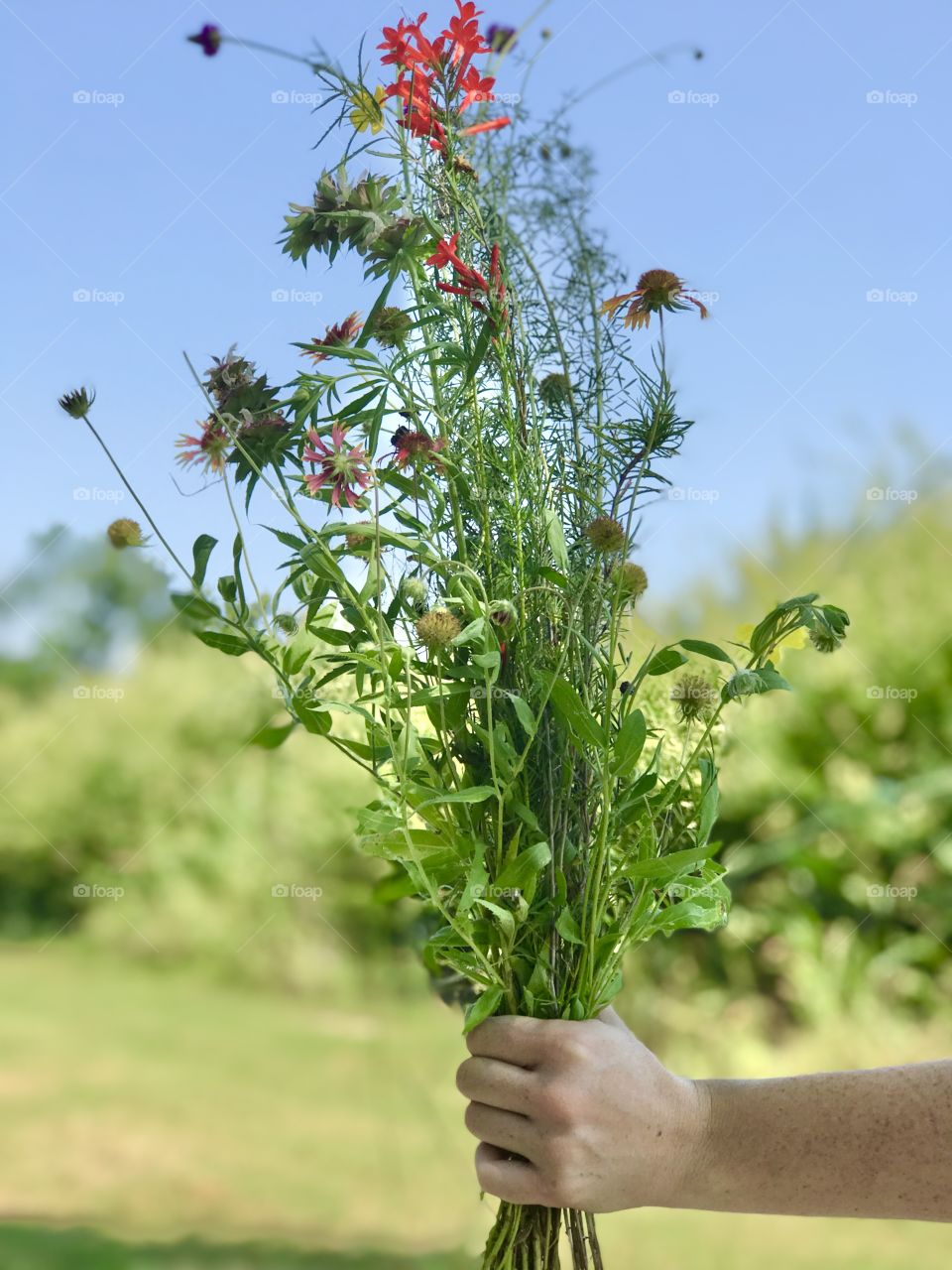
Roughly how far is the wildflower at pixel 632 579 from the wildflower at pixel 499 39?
0.89ft

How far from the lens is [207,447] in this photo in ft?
1.84

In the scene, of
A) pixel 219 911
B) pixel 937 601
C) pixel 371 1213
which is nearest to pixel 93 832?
pixel 219 911

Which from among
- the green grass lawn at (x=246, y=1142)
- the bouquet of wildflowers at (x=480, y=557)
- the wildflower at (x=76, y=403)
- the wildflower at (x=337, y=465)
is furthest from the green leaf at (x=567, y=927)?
the green grass lawn at (x=246, y=1142)

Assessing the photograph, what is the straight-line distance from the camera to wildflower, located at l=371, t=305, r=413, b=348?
547 mm

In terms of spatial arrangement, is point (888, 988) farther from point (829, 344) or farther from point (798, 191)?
point (798, 191)

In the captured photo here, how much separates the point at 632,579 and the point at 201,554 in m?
0.22

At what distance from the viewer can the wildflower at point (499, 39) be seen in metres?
0.57

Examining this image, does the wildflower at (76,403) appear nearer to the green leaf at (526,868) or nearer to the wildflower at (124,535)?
the wildflower at (124,535)

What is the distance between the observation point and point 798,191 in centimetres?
131

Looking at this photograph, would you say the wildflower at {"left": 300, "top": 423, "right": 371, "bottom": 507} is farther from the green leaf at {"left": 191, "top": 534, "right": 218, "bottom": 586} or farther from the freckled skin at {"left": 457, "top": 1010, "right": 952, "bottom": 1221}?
the freckled skin at {"left": 457, "top": 1010, "right": 952, "bottom": 1221}

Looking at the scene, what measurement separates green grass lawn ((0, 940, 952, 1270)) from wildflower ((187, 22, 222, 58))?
4.41ft

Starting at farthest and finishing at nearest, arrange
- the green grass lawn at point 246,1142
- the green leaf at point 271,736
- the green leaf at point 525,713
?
1. the green grass lawn at point 246,1142
2. the green leaf at point 271,736
3. the green leaf at point 525,713

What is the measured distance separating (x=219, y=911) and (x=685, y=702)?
163 centimetres

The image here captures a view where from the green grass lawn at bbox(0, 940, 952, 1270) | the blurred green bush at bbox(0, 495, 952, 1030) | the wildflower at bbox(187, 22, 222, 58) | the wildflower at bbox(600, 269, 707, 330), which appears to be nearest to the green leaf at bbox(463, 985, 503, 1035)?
the wildflower at bbox(600, 269, 707, 330)
